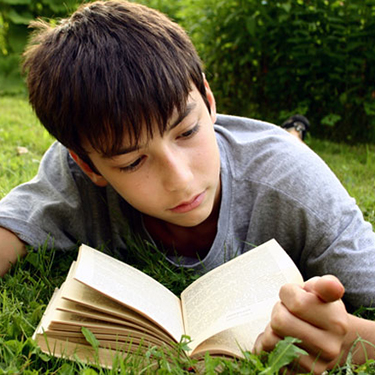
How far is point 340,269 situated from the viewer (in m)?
1.62

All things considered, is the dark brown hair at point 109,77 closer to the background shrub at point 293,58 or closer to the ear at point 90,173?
the ear at point 90,173

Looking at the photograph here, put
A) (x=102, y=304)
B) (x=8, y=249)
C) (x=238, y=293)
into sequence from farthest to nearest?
(x=8, y=249), (x=238, y=293), (x=102, y=304)

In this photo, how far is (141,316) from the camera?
4.20 ft

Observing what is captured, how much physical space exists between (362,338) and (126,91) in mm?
973

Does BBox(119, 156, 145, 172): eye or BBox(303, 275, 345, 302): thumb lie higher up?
BBox(303, 275, 345, 302): thumb

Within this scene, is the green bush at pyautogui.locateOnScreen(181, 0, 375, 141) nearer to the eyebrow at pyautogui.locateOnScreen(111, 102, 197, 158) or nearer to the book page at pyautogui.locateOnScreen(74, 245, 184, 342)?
the eyebrow at pyautogui.locateOnScreen(111, 102, 197, 158)

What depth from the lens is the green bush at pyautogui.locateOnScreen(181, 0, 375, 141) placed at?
3943mm

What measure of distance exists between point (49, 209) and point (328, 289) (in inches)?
50.5

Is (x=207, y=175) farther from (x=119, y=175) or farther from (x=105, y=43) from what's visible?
(x=105, y=43)

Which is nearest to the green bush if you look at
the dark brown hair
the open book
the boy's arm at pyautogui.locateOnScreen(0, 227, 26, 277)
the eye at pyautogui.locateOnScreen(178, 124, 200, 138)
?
the dark brown hair

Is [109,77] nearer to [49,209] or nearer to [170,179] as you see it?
[170,179]

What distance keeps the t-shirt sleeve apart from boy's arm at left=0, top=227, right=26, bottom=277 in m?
0.02

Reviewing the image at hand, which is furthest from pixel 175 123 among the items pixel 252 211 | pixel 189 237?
pixel 189 237

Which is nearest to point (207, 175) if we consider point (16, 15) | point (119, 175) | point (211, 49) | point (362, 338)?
point (119, 175)
